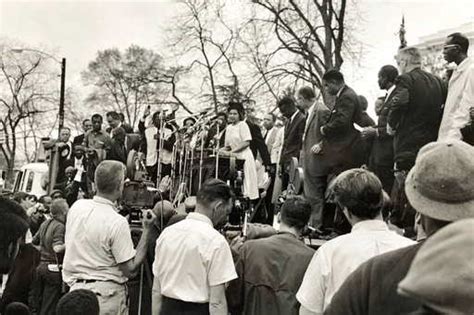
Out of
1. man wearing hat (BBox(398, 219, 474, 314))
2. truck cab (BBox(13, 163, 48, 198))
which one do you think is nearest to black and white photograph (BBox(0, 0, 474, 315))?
man wearing hat (BBox(398, 219, 474, 314))

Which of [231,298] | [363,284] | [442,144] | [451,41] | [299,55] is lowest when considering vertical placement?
[231,298]

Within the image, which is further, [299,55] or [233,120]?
[299,55]

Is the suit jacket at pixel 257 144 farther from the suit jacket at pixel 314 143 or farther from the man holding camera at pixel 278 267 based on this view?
the man holding camera at pixel 278 267

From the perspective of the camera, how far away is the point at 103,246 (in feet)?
18.1

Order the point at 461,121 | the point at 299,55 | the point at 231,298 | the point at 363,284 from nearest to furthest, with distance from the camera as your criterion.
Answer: the point at 363,284
the point at 231,298
the point at 461,121
the point at 299,55

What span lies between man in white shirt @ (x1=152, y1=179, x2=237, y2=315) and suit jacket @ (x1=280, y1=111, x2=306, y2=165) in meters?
5.34

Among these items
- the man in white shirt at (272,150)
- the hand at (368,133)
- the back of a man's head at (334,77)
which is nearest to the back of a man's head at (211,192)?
the back of a man's head at (334,77)

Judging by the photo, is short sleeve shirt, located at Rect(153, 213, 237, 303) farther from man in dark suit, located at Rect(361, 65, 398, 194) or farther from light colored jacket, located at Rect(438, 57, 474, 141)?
man in dark suit, located at Rect(361, 65, 398, 194)

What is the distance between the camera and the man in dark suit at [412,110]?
23.9 ft

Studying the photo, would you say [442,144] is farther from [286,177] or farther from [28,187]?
[28,187]

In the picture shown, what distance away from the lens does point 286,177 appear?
10.8m

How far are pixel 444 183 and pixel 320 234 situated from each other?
18.1 ft

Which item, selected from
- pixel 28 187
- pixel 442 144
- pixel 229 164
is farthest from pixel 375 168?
pixel 28 187

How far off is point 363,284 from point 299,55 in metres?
25.8
